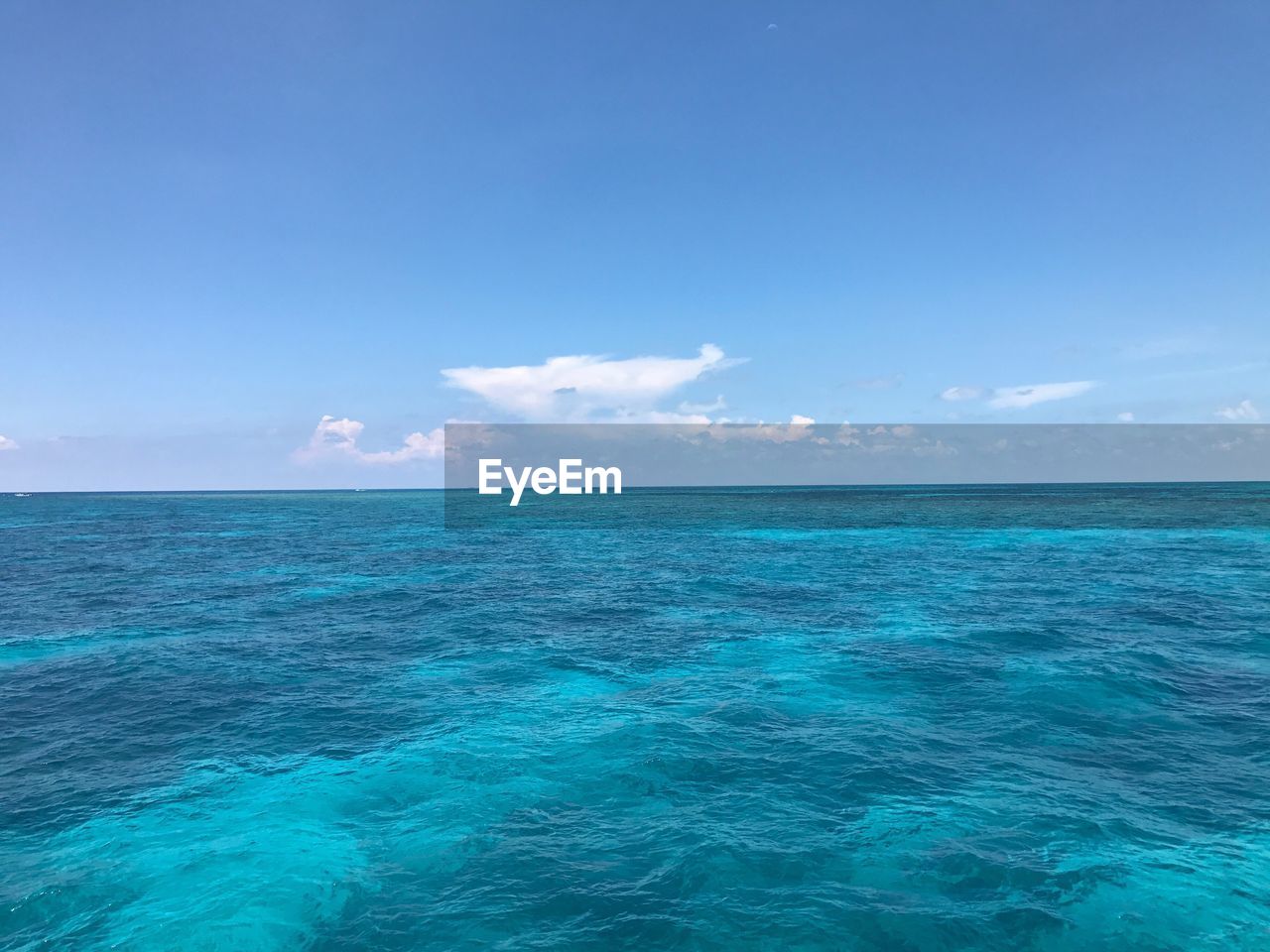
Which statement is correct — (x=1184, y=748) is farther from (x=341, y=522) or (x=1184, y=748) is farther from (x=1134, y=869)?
(x=341, y=522)

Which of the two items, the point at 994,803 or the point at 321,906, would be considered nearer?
the point at 321,906


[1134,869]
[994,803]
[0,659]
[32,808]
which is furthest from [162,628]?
[1134,869]

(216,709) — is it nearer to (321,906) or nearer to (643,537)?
(321,906)

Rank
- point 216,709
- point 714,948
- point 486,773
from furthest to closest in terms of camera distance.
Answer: point 216,709 < point 486,773 < point 714,948

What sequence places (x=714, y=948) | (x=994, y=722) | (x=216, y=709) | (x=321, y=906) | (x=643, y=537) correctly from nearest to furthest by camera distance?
1. (x=714, y=948)
2. (x=321, y=906)
3. (x=994, y=722)
4. (x=216, y=709)
5. (x=643, y=537)

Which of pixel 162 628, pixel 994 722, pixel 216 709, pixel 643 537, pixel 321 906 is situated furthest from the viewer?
pixel 643 537

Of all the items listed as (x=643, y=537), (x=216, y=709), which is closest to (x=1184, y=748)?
(x=216, y=709)
